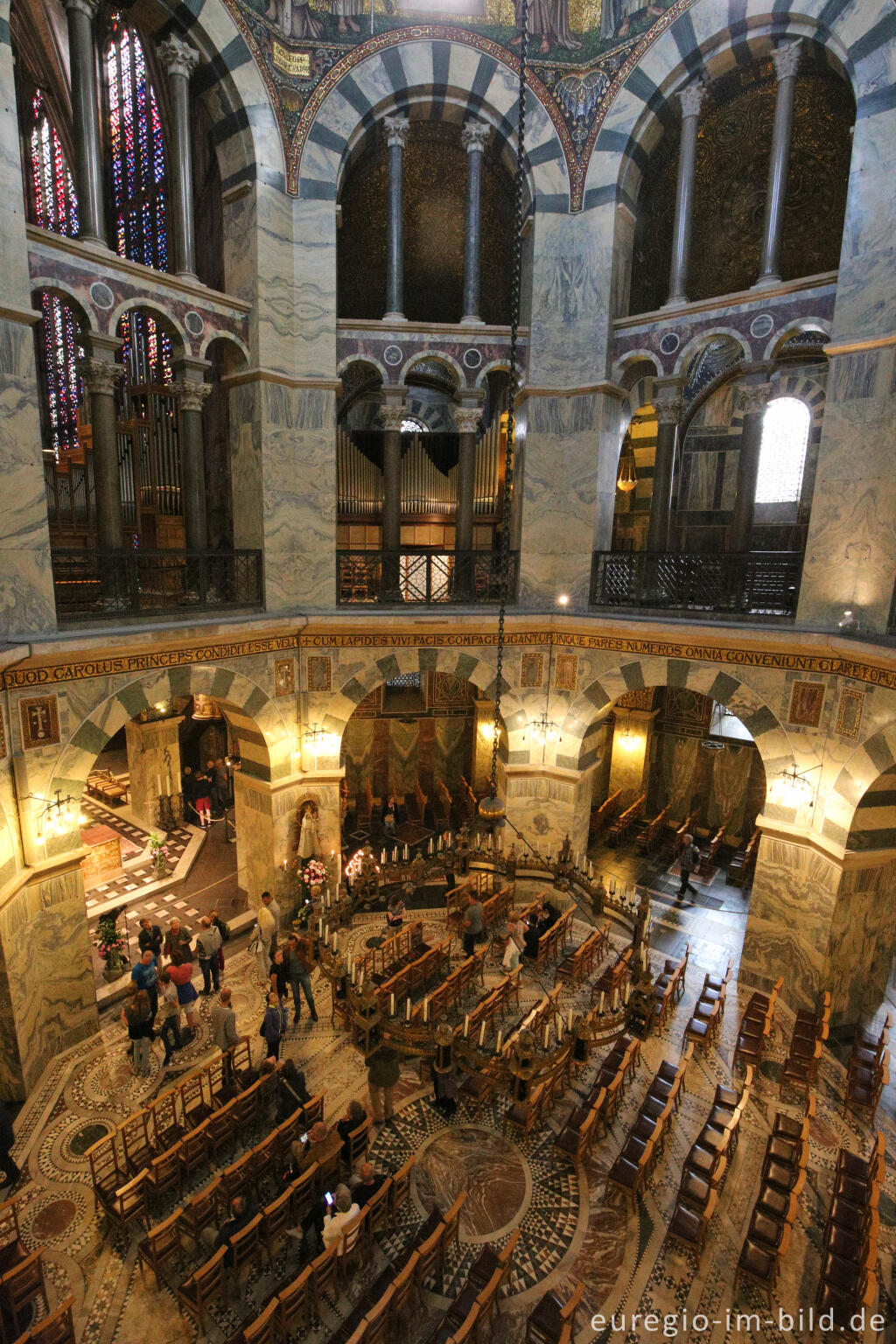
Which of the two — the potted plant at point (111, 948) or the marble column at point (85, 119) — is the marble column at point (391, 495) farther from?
the potted plant at point (111, 948)

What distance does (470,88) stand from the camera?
11.1 m

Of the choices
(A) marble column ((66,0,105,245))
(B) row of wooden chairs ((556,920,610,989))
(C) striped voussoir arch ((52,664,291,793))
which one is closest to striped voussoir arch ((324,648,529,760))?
(C) striped voussoir arch ((52,664,291,793))

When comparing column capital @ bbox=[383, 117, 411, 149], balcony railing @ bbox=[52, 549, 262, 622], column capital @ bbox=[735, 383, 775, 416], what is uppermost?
column capital @ bbox=[383, 117, 411, 149]

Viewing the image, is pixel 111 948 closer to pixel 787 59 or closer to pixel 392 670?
pixel 392 670

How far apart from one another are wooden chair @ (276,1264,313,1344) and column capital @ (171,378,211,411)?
1085 centimetres

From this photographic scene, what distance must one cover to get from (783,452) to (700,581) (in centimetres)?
738

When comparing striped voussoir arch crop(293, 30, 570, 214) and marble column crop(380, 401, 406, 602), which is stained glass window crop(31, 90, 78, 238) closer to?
striped voussoir arch crop(293, 30, 570, 214)

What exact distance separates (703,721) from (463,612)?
871cm

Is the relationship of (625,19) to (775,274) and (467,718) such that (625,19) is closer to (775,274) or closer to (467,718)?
(775,274)

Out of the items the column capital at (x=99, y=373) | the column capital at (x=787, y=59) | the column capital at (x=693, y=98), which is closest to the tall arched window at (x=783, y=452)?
the column capital at (x=693, y=98)

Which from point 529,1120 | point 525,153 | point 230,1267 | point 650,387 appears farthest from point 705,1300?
point 525,153

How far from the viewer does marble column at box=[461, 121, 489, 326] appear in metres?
11.4

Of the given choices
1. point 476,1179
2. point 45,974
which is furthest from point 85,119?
point 476,1179

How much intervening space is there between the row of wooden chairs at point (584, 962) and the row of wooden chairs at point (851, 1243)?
4110mm
